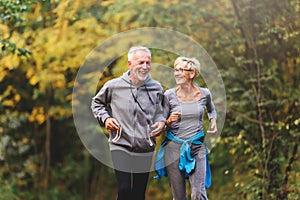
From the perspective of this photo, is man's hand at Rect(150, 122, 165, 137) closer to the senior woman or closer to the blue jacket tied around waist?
the senior woman

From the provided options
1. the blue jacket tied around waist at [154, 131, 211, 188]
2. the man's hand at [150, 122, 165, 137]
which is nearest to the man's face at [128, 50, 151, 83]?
the man's hand at [150, 122, 165, 137]

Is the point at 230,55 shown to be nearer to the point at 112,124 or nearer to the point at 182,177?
the point at 182,177

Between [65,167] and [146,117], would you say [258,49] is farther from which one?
[65,167]

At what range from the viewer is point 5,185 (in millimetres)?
12844

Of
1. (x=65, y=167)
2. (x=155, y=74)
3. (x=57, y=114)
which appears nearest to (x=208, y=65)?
(x=155, y=74)

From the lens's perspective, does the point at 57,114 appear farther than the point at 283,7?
Yes

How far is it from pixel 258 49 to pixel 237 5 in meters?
0.79

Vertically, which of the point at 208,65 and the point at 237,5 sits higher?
the point at 237,5

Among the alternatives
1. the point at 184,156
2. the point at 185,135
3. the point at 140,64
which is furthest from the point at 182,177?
the point at 140,64

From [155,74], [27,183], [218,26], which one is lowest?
[27,183]

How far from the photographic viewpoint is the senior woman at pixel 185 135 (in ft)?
17.7

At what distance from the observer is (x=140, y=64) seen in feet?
16.7

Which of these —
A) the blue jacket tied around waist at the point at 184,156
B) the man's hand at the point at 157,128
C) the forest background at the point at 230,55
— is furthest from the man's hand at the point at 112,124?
the forest background at the point at 230,55

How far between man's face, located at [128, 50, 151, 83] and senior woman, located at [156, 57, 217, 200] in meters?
0.41
